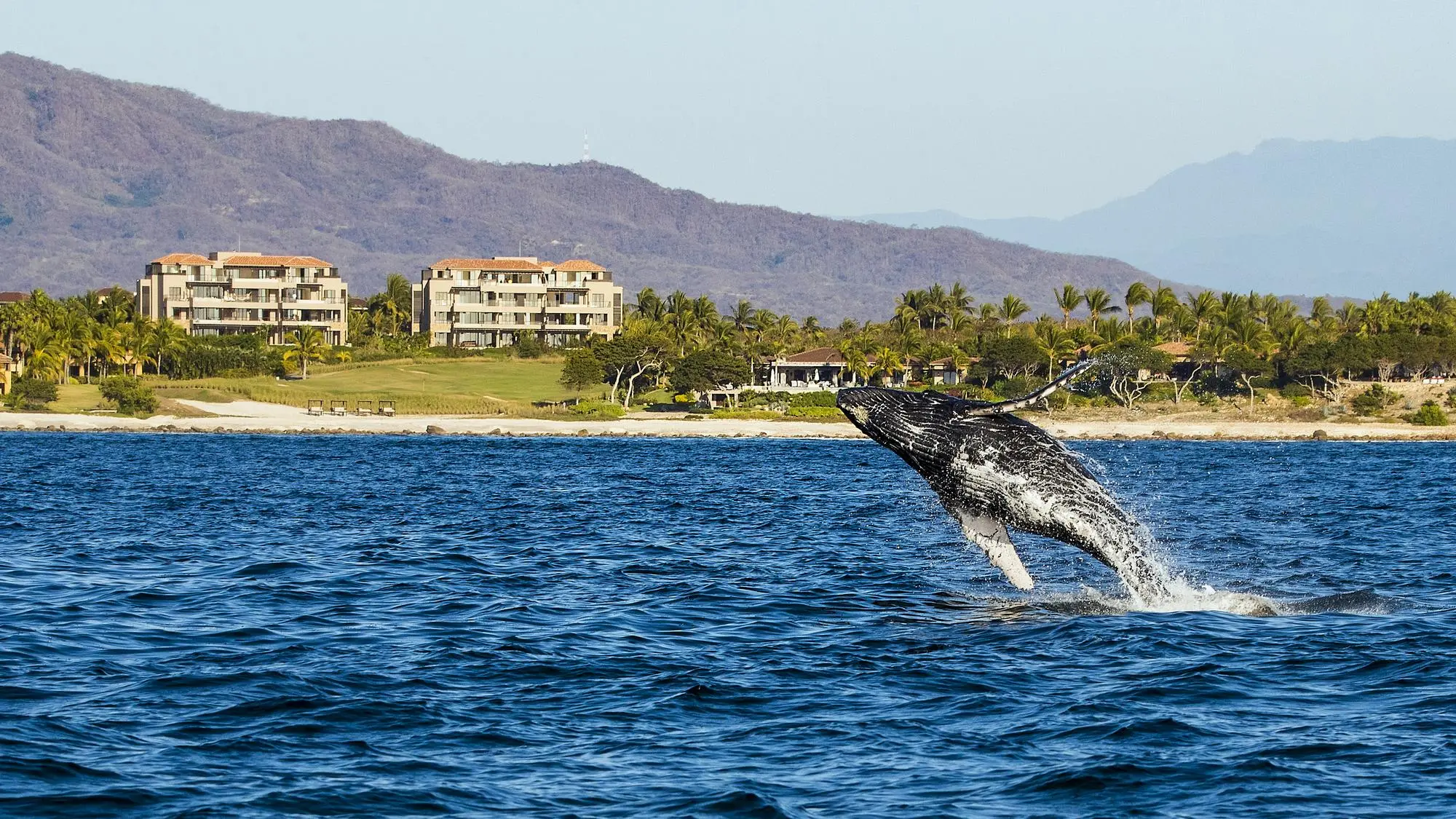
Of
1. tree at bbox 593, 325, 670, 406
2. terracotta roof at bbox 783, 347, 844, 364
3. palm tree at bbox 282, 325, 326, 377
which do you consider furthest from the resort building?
palm tree at bbox 282, 325, 326, 377

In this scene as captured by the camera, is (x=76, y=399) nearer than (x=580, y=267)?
Yes

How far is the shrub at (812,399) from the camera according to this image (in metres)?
129

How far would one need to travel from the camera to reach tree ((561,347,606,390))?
132500 millimetres

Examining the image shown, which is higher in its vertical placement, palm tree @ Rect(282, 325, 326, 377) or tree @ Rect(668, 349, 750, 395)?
palm tree @ Rect(282, 325, 326, 377)

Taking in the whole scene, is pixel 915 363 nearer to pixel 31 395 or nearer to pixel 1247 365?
pixel 1247 365

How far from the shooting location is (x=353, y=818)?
13.6m

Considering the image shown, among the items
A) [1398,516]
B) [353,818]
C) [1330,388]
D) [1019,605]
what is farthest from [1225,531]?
[1330,388]

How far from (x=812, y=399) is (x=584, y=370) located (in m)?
19.1

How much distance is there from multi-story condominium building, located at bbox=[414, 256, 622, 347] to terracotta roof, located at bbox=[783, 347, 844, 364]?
38296 mm

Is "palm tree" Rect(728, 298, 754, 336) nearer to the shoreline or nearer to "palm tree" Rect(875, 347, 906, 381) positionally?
"palm tree" Rect(875, 347, 906, 381)

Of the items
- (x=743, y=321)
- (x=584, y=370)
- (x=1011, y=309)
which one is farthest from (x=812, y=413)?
(x=743, y=321)

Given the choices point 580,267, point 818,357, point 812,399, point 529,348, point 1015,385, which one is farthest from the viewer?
point 580,267

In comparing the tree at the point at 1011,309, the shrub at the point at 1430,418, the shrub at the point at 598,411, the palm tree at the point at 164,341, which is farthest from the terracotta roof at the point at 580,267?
the shrub at the point at 1430,418

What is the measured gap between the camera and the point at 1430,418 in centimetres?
12000
